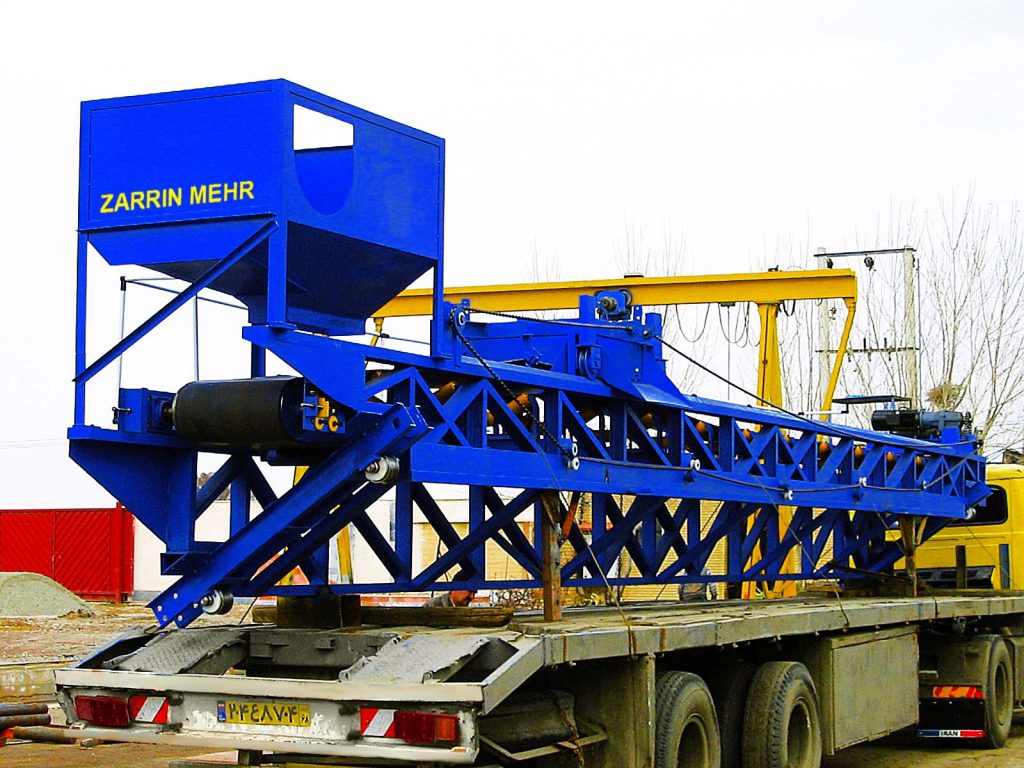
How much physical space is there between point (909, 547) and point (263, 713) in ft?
29.4

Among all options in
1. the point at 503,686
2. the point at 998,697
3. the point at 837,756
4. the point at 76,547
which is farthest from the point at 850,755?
the point at 76,547

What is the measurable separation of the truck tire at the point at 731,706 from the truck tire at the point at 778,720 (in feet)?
0.15

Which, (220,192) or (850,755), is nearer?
(220,192)

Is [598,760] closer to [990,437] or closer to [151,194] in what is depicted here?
[151,194]

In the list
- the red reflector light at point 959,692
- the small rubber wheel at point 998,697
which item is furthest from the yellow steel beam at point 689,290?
the red reflector light at point 959,692

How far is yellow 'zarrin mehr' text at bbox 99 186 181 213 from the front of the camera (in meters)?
7.78

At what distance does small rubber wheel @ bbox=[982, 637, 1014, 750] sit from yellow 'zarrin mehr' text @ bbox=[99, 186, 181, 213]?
918 cm

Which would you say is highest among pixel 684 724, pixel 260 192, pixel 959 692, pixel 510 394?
pixel 260 192

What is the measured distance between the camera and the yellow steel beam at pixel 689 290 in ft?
57.6

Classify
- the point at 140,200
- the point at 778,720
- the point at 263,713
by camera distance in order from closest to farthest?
the point at 263,713
the point at 140,200
the point at 778,720

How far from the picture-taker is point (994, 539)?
15898mm

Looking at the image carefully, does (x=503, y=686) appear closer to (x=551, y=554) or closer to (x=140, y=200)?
(x=551, y=554)

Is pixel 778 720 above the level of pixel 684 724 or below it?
below

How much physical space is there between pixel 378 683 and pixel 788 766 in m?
4.17
